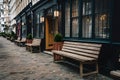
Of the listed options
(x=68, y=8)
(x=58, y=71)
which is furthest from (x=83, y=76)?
(x=68, y=8)

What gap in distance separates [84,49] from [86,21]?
1.60m

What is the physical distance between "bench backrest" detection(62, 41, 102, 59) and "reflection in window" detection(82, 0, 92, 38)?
0.65 meters

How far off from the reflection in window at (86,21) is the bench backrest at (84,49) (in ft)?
2.12

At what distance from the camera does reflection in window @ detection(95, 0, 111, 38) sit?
340 inches

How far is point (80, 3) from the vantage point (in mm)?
10797

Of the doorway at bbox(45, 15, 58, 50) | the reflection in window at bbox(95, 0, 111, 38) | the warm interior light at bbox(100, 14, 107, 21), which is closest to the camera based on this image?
the reflection in window at bbox(95, 0, 111, 38)

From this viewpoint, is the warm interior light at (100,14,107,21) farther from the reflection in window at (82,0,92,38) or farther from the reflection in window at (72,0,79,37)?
the reflection in window at (72,0,79,37)

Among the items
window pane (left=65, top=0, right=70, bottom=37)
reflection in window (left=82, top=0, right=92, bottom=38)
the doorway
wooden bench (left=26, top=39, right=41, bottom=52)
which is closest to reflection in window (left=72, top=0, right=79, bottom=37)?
window pane (left=65, top=0, right=70, bottom=37)

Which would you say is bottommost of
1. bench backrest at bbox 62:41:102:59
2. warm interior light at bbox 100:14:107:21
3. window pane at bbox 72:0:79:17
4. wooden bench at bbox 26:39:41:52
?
wooden bench at bbox 26:39:41:52

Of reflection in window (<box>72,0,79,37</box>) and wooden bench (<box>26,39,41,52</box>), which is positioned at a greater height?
reflection in window (<box>72,0,79,37</box>)

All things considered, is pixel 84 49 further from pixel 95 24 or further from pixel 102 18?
pixel 102 18

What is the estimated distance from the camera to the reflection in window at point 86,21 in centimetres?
1000

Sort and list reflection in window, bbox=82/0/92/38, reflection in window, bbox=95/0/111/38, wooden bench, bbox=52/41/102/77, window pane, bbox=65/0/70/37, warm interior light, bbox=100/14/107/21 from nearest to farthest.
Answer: wooden bench, bbox=52/41/102/77 < reflection in window, bbox=95/0/111/38 < warm interior light, bbox=100/14/107/21 < reflection in window, bbox=82/0/92/38 < window pane, bbox=65/0/70/37

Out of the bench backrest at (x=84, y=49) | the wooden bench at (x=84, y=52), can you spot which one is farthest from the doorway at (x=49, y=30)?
the wooden bench at (x=84, y=52)
